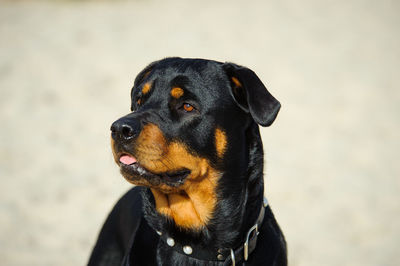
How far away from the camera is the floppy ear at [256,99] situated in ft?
10.1

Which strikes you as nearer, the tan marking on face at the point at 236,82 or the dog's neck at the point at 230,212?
the dog's neck at the point at 230,212

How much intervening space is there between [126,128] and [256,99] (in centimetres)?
85

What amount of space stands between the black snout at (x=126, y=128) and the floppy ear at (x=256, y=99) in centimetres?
73

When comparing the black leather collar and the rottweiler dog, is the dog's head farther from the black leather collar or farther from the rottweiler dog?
the black leather collar

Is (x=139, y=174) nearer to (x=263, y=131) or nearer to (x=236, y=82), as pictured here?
(x=236, y=82)

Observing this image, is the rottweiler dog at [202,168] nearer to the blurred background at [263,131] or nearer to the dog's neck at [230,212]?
the dog's neck at [230,212]

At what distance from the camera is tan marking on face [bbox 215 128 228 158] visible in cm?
323

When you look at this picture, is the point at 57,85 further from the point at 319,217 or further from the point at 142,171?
the point at 142,171

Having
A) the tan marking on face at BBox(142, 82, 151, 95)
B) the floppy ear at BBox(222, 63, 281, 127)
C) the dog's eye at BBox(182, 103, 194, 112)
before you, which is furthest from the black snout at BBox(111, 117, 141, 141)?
the floppy ear at BBox(222, 63, 281, 127)

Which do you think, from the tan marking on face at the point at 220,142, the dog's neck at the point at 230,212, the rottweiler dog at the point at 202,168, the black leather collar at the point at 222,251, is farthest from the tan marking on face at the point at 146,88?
the black leather collar at the point at 222,251

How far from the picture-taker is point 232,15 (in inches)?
672

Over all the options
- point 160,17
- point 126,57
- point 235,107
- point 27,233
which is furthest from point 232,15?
point 235,107

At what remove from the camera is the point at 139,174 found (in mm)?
2984

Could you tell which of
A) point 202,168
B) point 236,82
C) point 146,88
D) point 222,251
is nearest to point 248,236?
point 222,251
